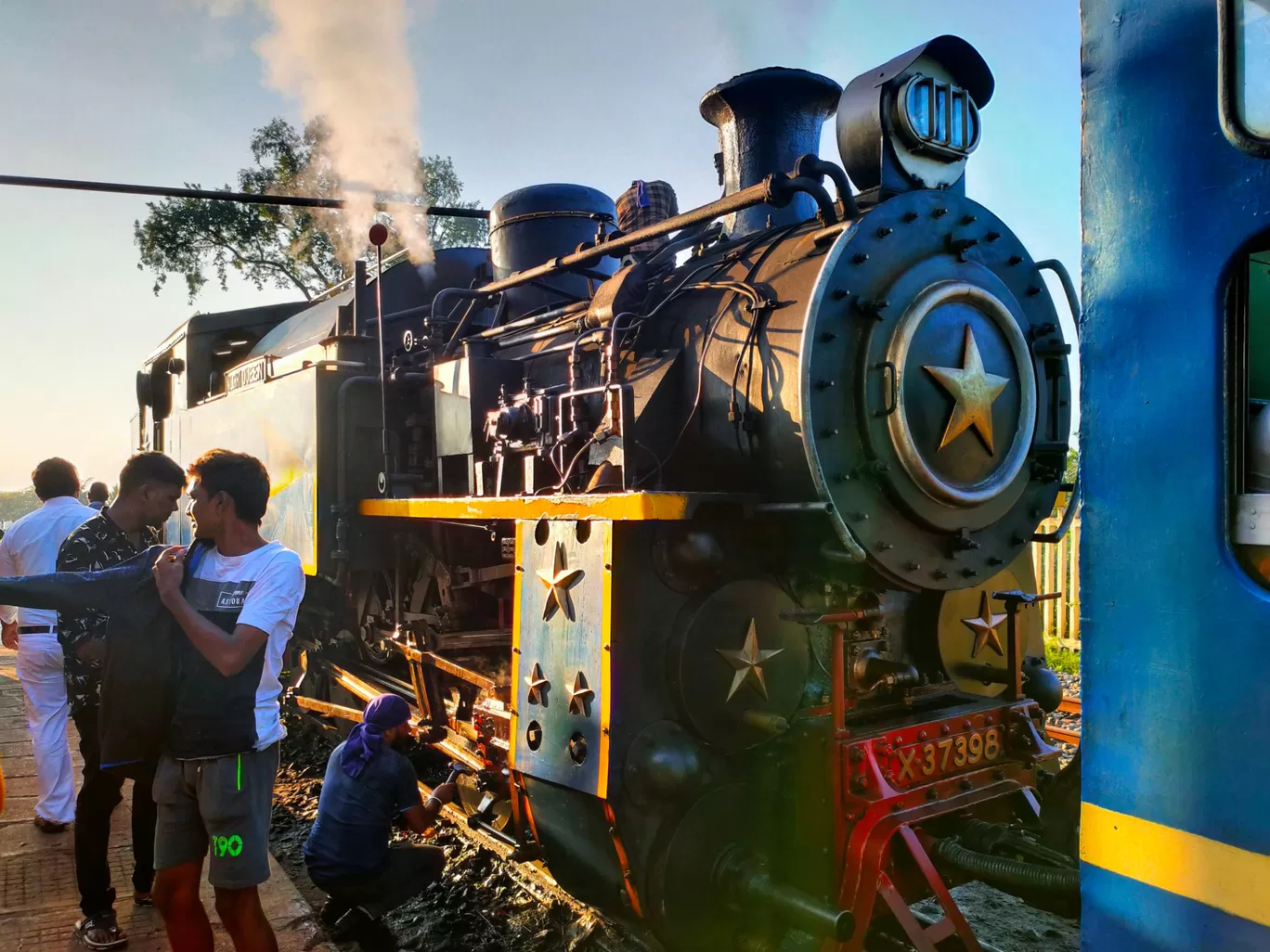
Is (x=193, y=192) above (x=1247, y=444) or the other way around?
above

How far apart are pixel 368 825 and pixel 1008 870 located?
7.28 feet

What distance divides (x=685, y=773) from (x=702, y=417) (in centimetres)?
121

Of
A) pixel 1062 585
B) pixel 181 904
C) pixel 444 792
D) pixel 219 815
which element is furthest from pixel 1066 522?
pixel 1062 585

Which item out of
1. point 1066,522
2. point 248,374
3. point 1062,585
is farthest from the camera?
point 1062,585

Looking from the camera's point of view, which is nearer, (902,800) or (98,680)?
(902,800)

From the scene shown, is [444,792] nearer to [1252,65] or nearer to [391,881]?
[391,881]

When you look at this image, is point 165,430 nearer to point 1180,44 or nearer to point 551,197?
point 551,197

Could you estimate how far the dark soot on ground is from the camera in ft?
11.1

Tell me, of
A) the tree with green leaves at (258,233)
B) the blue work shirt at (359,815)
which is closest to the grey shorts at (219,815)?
the blue work shirt at (359,815)

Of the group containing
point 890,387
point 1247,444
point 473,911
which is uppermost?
point 890,387

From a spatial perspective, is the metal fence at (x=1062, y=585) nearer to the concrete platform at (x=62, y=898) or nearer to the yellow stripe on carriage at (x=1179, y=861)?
the concrete platform at (x=62, y=898)

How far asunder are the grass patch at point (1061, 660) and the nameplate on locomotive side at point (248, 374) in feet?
20.6

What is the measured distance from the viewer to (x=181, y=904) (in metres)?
2.55

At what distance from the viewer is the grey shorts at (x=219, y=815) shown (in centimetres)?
246
